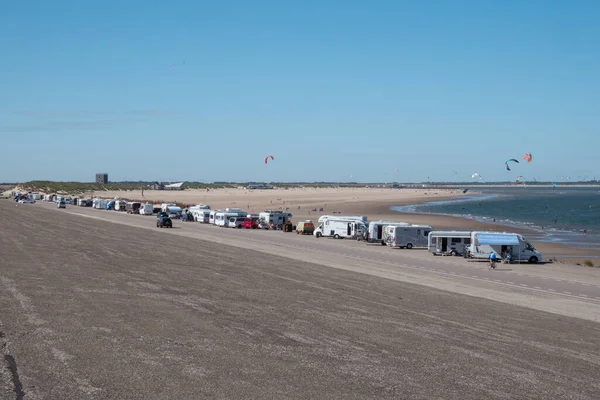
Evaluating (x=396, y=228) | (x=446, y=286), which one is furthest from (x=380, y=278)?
(x=396, y=228)

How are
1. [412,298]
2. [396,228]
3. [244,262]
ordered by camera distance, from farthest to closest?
[396,228]
[244,262]
[412,298]

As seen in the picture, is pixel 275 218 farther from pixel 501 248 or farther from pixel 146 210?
pixel 146 210

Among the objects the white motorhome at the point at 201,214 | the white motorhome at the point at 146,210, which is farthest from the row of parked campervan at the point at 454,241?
the white motorhome at the point at 146,210

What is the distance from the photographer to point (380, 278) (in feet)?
121

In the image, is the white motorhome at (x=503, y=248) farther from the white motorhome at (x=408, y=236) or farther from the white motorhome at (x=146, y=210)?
the white motorhome at (x=146, y=210)

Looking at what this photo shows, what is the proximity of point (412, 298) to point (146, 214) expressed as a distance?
8793 cm

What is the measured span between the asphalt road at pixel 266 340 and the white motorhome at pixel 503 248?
17703 millimetres

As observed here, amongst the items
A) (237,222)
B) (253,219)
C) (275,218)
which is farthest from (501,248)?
(237,222)

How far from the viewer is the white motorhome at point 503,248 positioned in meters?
49.6

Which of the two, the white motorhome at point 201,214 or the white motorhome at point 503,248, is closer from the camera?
the white motorhome at point 503,248

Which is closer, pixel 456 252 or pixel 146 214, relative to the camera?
pixel 456 252

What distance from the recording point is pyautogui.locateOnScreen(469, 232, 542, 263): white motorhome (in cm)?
4956

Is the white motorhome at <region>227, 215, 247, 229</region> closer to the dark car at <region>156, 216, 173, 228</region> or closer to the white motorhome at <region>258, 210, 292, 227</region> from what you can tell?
the white motorhome at <region>258, 210, 292, 227</region>

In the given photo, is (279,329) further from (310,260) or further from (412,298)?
(310,260)
